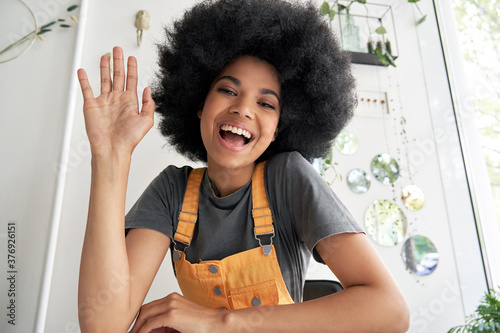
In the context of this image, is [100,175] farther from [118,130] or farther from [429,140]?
[429,140]

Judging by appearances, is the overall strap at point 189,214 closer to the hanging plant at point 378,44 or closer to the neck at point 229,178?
the neck at point 229,178

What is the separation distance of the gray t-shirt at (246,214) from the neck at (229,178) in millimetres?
32

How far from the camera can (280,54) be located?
1.24m

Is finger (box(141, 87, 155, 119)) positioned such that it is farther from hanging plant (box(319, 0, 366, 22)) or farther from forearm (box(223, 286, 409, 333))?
hanging plant (box(319, 0, 366, 22))

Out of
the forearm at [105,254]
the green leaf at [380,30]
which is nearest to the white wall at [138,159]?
the green leaf at [380,30]

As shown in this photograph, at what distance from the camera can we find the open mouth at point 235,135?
1125 millimetres

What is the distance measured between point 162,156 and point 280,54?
1104mm

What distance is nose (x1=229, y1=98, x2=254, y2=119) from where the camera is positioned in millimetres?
1124

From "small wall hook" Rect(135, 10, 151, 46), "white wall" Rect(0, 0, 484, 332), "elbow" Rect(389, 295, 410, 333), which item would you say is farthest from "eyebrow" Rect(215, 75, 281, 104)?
"small wall hook" Rect(135, 10, 151, 46)

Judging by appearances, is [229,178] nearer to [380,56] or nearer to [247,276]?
[247,276]

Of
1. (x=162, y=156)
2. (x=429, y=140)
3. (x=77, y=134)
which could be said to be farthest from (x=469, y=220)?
(x=77, y=134)

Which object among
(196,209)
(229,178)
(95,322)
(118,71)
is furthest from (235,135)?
(95,322)

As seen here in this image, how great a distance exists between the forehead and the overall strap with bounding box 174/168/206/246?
0.34m

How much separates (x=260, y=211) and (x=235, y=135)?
22 cm
